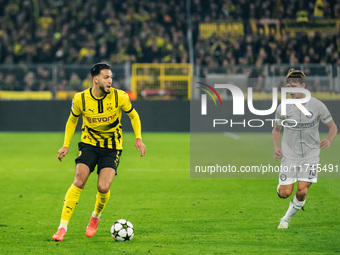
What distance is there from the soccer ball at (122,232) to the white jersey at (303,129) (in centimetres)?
194

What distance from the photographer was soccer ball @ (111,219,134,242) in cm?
662

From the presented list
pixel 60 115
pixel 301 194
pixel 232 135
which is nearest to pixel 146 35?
pixel 60 115

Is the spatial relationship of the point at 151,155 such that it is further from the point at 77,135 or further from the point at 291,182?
A: the point at 291,182

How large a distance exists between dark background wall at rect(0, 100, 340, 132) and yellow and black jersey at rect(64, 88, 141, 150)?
1414cm

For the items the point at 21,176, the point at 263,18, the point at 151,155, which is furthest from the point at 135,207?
the point at 263,18

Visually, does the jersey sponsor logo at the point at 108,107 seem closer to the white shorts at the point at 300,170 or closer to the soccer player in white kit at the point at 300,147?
the soccer player in white kit at the point at 300,147

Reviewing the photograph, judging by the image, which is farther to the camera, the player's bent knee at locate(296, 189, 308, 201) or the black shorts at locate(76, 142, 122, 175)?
the player's bent knee at locate(296, 189, 308, 201)

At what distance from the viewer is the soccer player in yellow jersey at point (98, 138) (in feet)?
22.1

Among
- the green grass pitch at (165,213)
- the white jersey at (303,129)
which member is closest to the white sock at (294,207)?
the green grass pitch at (165,213)

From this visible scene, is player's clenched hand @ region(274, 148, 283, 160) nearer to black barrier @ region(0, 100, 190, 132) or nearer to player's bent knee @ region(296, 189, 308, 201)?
player's bent knee @ region(296, 189, 308, 201)

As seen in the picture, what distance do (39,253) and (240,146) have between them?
38.3 feet

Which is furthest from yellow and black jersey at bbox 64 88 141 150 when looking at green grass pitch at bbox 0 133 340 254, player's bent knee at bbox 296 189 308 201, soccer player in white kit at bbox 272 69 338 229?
player's bent knee at bbox 296 189 308 201

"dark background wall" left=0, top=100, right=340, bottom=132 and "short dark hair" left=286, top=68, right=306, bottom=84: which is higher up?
"short dark hair" left=286, top=68, right=306, bottom=84

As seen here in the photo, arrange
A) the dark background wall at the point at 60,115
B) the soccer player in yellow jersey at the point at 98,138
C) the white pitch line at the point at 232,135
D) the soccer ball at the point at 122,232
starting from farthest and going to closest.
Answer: the dark background wall at the point at 60,115 → the white pitch line at the point at 232,135 → the soccer player in yellow jersey at the point at 98,138 → the soccer ball at the point at 122,232
